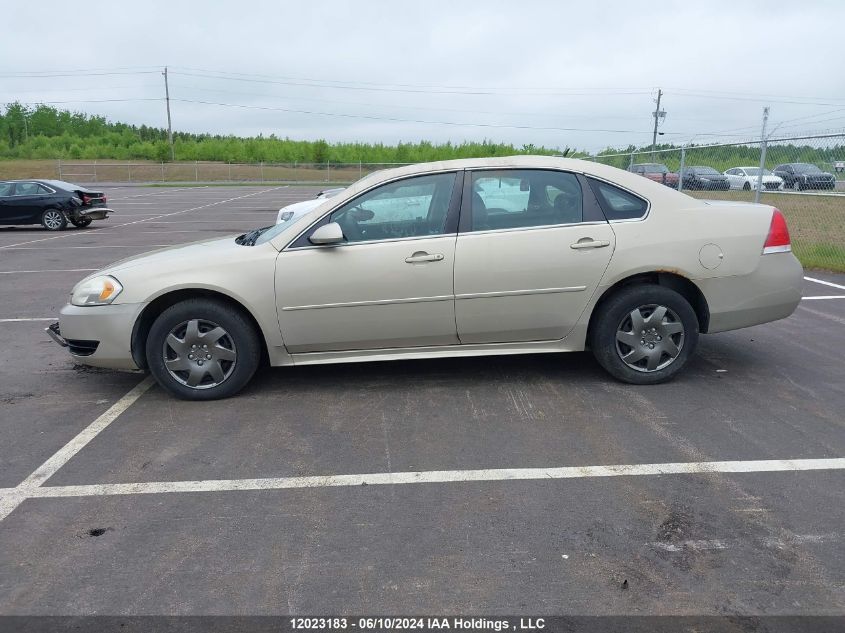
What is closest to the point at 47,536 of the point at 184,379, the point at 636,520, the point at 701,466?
the point at 184,379

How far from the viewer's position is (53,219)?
65.2 feet

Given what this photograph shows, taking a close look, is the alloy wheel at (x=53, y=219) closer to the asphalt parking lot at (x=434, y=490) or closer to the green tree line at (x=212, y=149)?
the asphalt parking lot at (x=434, y=490)

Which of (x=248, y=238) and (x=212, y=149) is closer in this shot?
(x=248, y=238)

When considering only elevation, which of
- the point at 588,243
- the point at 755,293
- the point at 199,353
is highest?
the point at 588,243

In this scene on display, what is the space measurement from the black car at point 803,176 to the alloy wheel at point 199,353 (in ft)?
31.9

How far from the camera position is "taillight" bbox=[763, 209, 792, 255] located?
17.5 ft

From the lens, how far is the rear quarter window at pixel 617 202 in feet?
17.4

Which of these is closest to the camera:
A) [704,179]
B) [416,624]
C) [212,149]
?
[416,624]

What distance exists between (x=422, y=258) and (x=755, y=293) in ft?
7.94

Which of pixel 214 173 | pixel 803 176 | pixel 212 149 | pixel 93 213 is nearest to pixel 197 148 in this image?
pixel 212 149

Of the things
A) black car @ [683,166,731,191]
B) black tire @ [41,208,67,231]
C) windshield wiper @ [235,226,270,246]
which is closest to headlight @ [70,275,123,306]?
windshield wiper @ [235,226,270,246]

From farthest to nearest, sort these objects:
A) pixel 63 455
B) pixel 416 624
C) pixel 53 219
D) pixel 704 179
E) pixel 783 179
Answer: pixel 53 219, pixel 704 179, pixel 783 179, pixel 63 455, pixel 416 624

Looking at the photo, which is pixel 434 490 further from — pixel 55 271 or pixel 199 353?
pixel 55 271

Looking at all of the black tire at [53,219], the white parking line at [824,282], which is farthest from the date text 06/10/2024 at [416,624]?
the black tire at [53,219]
